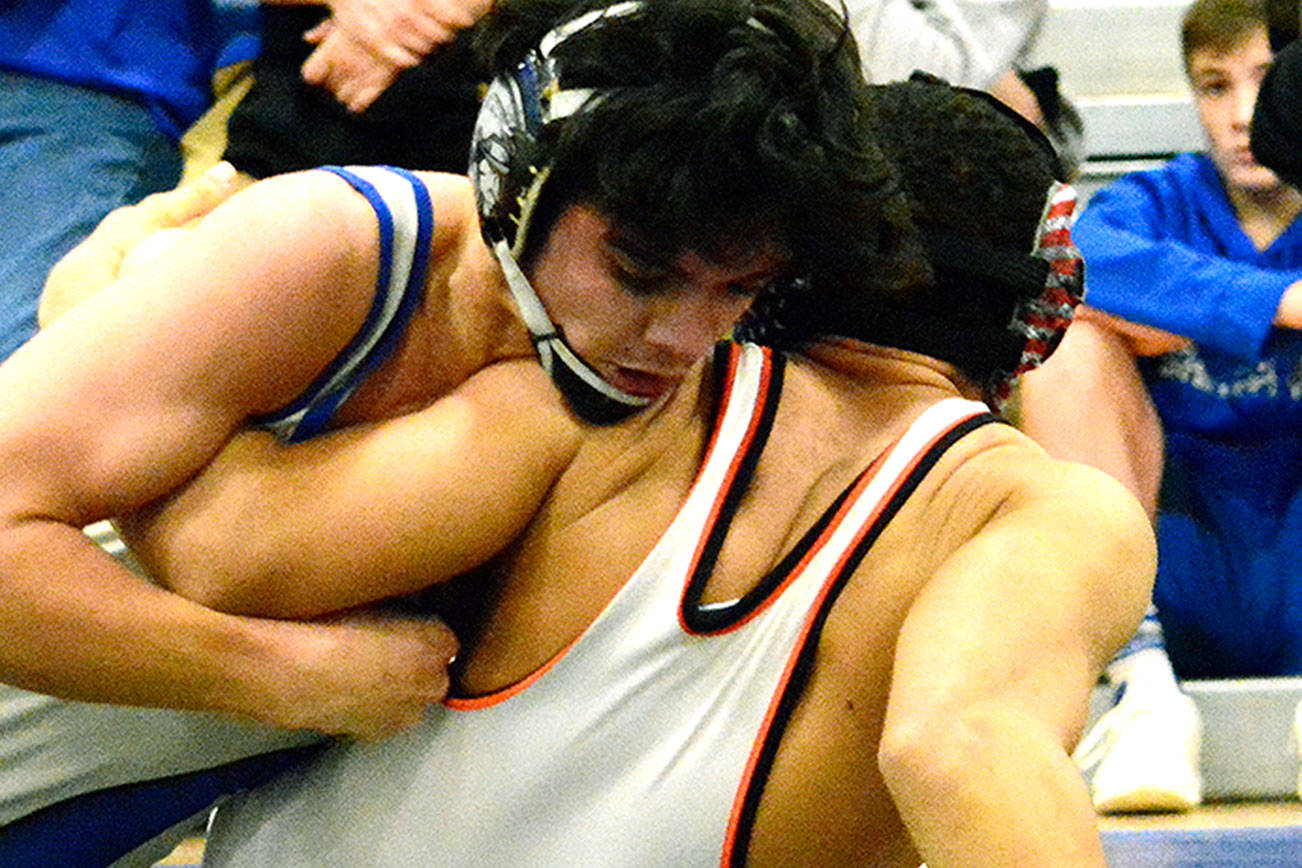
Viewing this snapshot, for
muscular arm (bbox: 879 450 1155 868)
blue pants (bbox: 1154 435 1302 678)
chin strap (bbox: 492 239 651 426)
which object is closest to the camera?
muscular arm (bbox: 879 450 1155 868)

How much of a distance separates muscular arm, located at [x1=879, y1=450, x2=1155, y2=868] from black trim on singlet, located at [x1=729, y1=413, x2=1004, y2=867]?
0.26ft

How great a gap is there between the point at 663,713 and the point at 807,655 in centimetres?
13

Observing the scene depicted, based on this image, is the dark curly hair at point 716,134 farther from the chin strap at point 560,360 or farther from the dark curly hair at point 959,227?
the dark curly hair at point 959,227

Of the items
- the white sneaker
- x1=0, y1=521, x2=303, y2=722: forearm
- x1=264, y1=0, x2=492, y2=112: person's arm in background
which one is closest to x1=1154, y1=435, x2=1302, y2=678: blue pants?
the white sneaker

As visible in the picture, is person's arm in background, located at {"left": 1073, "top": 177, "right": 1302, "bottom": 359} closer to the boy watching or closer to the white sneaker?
the boy watching

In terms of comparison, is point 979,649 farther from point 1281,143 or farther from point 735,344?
point 1281,143

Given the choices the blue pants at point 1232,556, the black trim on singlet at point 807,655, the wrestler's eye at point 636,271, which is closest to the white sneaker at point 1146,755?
the blue pants at point 1232,556

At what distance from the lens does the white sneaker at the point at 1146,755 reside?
8.47ft

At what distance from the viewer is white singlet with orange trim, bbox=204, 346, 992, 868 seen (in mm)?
1464

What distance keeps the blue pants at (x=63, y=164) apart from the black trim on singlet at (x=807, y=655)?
1191 mm

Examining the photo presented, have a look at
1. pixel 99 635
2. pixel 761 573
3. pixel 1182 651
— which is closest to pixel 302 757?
pixel 99 635

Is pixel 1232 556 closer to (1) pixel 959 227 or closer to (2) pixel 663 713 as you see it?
(1) pixel 959 227

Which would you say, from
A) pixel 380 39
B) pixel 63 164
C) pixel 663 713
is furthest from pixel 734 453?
pixel 63 164

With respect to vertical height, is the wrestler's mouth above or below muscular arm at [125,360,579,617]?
above
